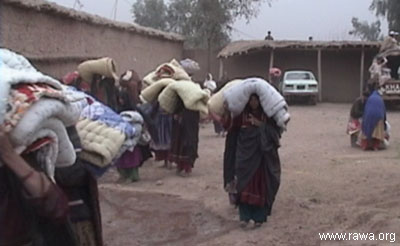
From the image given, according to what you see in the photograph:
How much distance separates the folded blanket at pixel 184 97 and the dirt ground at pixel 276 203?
101 cm

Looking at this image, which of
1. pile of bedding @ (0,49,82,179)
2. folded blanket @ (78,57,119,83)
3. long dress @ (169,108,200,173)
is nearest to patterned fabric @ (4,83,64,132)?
pile of bedding @ (0,49,82,179)

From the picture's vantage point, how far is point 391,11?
116 feet

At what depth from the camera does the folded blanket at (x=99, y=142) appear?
2969mm

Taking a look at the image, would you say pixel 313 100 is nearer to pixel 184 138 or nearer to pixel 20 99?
pixel 184 138

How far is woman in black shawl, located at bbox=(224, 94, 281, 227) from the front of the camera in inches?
240

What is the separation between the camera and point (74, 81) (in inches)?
311

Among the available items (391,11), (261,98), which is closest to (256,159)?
(261,98)

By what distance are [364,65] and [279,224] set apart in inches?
886

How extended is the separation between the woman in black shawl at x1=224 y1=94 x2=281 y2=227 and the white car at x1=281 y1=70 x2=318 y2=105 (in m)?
19.4

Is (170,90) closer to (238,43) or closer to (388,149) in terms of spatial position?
(388,149)

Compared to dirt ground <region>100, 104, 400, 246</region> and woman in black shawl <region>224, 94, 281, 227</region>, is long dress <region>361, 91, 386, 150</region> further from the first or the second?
woman in black shawl <region>224, 94, 281, 227</region>

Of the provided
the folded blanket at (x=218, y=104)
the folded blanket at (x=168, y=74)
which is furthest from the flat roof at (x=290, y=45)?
the folded blanket at (x=218, y=104)

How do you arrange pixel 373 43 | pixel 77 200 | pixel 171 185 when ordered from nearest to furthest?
pixel 77 200 < pixel 171 185 < pixel 373 43

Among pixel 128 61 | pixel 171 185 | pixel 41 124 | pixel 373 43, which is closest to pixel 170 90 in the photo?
pixel 171 185
